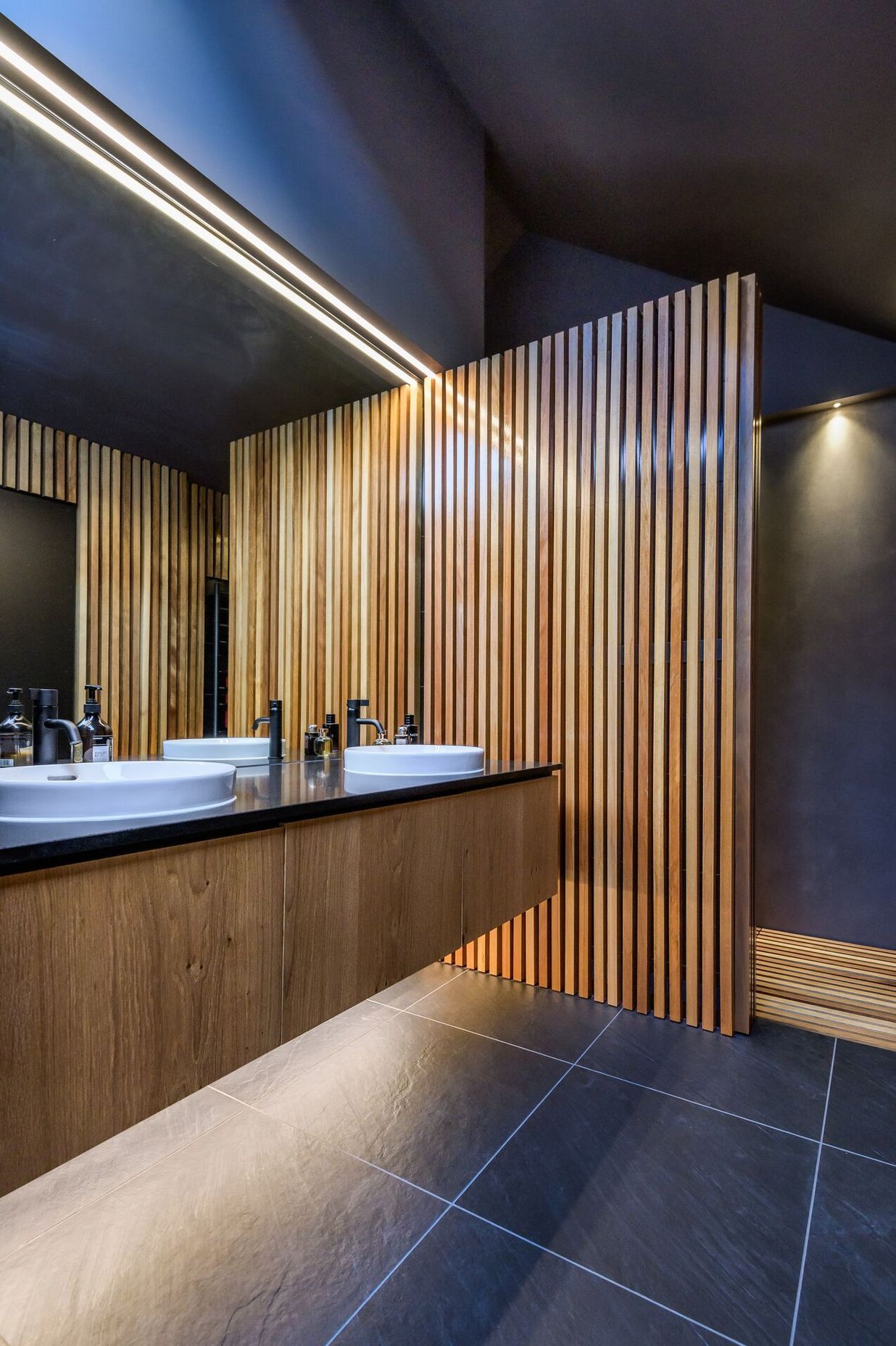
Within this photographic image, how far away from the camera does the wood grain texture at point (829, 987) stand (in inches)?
95.6

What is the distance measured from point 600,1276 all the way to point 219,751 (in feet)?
5.26

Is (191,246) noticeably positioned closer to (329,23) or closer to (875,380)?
(329,23)

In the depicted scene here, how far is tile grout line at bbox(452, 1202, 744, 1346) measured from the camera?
124cm

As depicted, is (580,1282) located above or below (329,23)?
below

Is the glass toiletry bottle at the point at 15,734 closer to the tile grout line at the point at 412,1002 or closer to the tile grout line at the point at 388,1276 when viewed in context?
the tile grout line at the point at 388,1276

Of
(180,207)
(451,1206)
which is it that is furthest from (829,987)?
(180,207)

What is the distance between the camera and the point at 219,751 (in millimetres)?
2117

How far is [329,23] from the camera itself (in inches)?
92.0

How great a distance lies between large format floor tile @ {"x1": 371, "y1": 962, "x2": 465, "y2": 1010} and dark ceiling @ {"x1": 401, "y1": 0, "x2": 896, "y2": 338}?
3.25 m

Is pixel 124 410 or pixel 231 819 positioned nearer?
pixel 231 819

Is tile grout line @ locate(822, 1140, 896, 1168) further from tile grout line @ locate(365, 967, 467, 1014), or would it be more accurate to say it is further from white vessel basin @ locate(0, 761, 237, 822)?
white vessel basin @ locate(0, 761, 237, 822)

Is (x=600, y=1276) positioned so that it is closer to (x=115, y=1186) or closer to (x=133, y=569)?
(x=115, y=1186)

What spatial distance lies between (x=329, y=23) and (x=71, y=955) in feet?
9.80

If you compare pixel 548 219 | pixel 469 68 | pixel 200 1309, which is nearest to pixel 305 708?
pixel 200 1309
